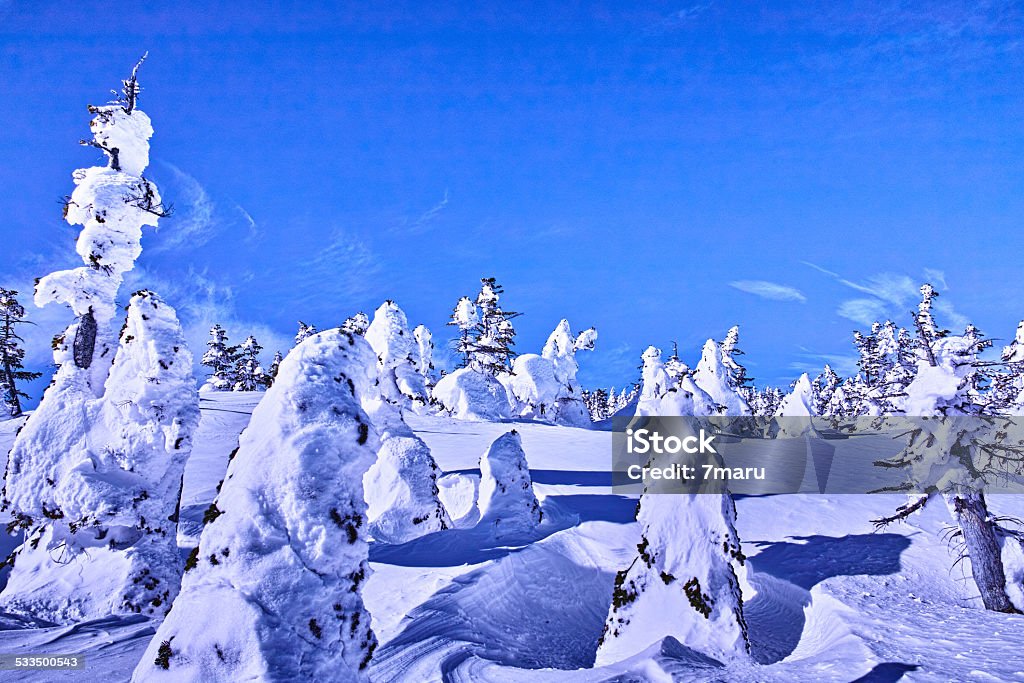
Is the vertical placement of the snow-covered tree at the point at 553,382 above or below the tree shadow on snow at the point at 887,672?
above

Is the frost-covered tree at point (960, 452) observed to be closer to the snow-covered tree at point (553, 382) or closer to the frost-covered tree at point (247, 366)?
the snow-covered tree at point (553, 382)

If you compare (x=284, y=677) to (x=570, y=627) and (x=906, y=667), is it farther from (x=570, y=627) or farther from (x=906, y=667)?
(x=570, y=627)

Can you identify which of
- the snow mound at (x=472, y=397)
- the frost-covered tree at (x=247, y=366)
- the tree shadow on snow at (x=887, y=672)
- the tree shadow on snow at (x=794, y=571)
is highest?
the frost-covered tree at (x=247, y=366)

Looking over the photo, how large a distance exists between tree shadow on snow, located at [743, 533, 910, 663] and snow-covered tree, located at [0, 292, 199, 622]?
11.6 m

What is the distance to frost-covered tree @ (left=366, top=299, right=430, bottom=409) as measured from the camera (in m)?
17.5

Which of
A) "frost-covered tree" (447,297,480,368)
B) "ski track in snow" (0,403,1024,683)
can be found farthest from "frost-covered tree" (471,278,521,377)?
"ski track in snow" (0,403,1024,683)

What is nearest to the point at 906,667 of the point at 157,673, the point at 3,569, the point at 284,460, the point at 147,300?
the point at 284,460

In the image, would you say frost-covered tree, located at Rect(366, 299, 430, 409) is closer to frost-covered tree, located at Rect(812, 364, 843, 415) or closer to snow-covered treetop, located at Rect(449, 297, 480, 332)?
snow-covered treetop, located at Rect(449, 297, 480, 332)

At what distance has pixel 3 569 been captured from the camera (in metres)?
11.6

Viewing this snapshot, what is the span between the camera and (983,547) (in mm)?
11992

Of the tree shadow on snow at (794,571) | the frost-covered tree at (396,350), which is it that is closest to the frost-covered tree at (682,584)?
the tree shadow on snow at (794,571)

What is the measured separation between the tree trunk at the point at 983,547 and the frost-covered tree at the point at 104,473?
15.6 metres

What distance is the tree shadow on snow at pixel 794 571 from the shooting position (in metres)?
12.3

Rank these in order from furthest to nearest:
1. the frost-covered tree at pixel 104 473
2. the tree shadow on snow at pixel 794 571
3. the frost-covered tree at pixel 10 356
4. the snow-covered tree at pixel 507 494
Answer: the frost-covered tree at pixel 10 356 → the snow-covered tree at pixel 507 494 → the tree shadow on snow at pixel 794 571 → the frost-covered tree at pixel 104 473
